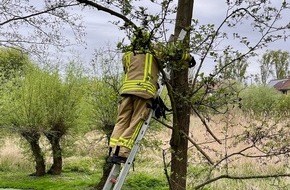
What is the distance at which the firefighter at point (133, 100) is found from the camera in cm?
265

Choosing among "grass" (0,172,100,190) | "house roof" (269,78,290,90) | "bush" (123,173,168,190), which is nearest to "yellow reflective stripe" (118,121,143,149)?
"bush" (123,173,168,190)

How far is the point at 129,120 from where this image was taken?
2957mm

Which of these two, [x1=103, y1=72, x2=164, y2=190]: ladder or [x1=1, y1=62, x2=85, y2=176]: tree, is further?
[x1=1, y1=62, x2=85, y2=176]: tree

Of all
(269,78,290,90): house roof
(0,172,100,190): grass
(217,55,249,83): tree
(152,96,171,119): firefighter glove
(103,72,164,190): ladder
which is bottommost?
(0,172,100,190): grass

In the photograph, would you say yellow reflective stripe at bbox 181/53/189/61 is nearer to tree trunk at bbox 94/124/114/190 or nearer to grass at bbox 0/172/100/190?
tree trunk at bbox 94/124/114/190

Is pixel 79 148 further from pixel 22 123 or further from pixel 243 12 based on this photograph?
pixel 243 12

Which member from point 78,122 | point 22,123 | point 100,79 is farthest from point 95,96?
point 22,123

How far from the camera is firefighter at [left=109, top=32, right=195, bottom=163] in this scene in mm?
2646

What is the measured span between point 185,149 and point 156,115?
0.94ft

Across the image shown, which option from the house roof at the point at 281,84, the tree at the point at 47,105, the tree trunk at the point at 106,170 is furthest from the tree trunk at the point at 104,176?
the house roof at the point at 281,84

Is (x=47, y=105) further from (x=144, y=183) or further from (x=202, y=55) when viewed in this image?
(x=202, y=55)

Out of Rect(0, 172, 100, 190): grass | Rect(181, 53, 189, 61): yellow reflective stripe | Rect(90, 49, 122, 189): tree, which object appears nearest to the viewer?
Rect(181, 53, 189, 61): yellow reflective stripe

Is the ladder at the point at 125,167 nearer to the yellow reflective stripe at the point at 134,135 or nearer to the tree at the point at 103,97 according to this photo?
the yellow reflective stripe at the point at 134,135

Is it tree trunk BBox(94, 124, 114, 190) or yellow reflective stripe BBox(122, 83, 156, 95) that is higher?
yellow reflective stripe BBox(122, 83, 156, 95)
